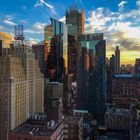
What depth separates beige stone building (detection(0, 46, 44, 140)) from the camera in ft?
124

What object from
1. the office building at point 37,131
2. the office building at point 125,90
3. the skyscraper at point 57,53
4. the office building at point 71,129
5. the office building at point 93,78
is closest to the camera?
the office building at point 37,131

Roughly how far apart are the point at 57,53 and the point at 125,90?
116ft

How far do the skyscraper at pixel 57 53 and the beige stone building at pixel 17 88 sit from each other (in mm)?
44358

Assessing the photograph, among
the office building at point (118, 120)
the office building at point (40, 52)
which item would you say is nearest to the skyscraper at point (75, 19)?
the office building at point (40, 52)

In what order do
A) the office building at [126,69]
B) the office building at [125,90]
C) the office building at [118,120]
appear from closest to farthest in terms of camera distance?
the office building at [118,120]
the office building at [125,90]
the office building at [126,69]

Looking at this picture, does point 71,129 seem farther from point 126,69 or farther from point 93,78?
point 126,69

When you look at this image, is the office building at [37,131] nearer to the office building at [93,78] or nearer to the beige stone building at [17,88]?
the beige stone building at [17,88]

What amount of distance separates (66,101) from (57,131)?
4858 centimetres

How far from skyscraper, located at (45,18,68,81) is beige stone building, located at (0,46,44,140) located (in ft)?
146

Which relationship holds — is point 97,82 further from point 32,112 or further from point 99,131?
point 32,112

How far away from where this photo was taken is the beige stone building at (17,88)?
3772cm

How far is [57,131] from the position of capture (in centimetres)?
3150

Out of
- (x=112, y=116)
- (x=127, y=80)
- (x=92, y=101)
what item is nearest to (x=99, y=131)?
(x=112, y=116)

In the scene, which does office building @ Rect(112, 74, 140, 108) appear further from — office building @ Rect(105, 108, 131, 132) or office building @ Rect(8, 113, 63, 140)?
office building @ Rect(8, 113, 63, 140)
